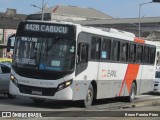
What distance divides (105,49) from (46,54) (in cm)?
330

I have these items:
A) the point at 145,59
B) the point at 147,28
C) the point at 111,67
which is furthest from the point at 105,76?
the point at 147,28

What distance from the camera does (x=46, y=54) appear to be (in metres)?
16.9

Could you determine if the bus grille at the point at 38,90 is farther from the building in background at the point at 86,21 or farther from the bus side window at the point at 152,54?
the building in background at the point at 86,21

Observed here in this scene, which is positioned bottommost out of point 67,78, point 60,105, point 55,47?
point 60,105

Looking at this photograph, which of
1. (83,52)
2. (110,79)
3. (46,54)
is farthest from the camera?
(110,79)

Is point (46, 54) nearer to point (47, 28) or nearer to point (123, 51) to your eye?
point (47, 28)

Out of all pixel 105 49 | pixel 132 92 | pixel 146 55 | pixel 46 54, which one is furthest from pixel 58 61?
pixel 146 55

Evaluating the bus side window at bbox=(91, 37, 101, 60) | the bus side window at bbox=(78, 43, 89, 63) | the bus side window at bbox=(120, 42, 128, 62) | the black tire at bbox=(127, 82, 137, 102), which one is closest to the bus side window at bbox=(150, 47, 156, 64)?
the black tire at bbox=(127, 82, 137, 102)

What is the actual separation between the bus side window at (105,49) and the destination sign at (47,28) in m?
2.52

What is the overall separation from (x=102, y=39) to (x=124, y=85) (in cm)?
368

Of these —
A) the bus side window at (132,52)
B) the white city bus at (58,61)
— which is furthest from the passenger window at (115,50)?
the bus side window at (132,52)

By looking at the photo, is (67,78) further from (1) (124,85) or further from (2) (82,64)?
(1) (124,85)

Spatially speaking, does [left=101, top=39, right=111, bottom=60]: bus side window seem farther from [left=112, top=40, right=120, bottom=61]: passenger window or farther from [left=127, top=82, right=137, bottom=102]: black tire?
[left=127, top=82, right=137, bottom=102]: black tire

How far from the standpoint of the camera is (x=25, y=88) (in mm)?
17078
